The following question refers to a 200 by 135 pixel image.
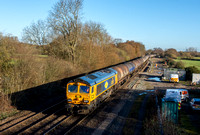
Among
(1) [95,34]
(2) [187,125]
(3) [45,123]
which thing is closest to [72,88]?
(3) [45,123]

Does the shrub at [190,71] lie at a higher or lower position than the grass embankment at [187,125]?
higher

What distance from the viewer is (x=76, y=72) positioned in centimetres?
2578

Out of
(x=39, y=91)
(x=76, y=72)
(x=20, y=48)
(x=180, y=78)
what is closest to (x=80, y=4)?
(x=76, y=72)

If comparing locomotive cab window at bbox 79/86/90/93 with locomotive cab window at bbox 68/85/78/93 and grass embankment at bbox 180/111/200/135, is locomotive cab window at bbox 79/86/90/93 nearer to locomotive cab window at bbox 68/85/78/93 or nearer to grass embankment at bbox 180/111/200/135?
locomotive cab window at bbox 68/85/78/93

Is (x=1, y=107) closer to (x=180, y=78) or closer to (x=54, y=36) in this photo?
(x=54, y=36)

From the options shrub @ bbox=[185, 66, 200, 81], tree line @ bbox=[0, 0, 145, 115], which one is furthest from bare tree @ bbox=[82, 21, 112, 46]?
shrub @ bbox=[185, 66, 200, 81]

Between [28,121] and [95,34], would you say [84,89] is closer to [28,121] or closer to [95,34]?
[28,121]

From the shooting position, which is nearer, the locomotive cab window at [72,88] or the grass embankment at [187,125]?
the grass embankment at [187,125]

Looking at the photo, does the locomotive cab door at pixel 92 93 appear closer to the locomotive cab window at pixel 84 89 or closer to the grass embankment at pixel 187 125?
the locomotive cab window at pixel 84 89

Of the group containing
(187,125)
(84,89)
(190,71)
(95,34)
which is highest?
(95,34)

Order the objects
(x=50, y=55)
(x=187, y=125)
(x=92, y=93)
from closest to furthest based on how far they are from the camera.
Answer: (x=187, y=125) → (x=92, y=93) → (x=50, y=55)

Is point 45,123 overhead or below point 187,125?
overhead

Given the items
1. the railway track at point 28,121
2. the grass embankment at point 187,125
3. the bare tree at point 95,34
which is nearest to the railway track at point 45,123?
the railway track at point 28,121

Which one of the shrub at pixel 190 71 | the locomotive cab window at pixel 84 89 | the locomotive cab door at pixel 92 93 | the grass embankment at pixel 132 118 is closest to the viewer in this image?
the grass embankment at pixel 132 118
